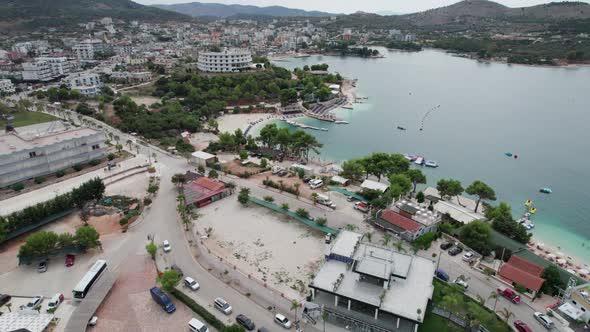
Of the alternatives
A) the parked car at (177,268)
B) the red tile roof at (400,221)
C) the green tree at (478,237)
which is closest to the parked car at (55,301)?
the parked car at (177,268)

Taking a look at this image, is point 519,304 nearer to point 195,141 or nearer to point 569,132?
point 195,141

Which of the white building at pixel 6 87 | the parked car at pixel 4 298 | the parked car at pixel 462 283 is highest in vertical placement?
the white building at pixel 6 87

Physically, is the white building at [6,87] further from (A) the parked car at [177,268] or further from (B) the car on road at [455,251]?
(B) the car on road at [455,251]

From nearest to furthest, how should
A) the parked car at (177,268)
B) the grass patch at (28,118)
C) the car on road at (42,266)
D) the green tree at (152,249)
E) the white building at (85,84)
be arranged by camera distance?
1. the parked car at (177,268)
2. the car on road at (42,266)
3. the green tree at (152,249)
4. the grass patch at (28,118)
5. the white building at (85,84)

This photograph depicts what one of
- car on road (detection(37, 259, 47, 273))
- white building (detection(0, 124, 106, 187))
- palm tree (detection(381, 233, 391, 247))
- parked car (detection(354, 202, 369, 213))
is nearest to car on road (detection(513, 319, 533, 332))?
palm tree (detection(381, 233, 391, 247))

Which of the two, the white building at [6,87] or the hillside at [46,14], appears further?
the hillside at [46,14]

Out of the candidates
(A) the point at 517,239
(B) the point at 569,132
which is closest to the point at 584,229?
(A) the point at 517,239
